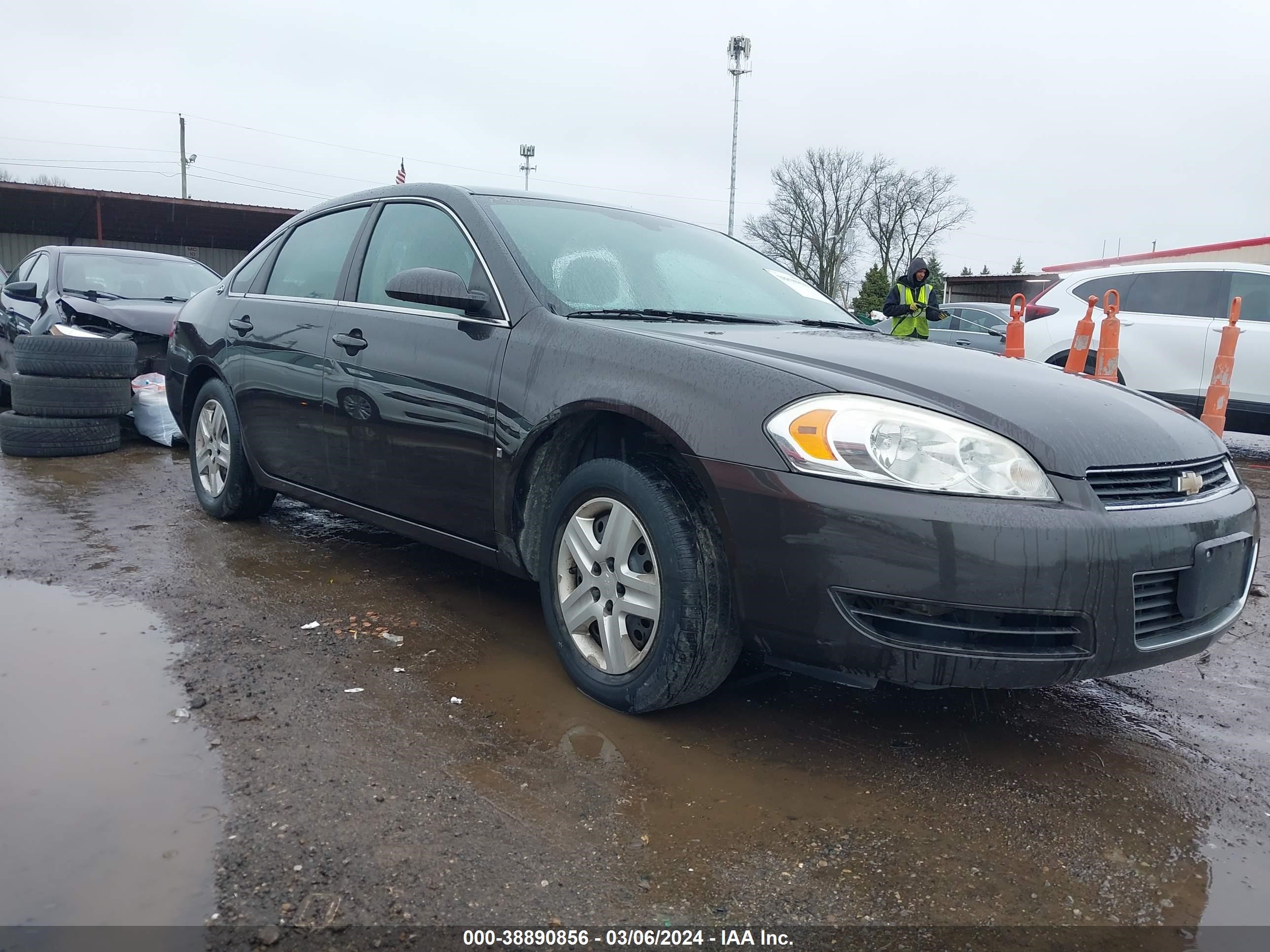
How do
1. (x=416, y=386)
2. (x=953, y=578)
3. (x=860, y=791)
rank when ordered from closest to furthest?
(x=953, y=578) → (x=860, y=791) → (x=416, y=386)

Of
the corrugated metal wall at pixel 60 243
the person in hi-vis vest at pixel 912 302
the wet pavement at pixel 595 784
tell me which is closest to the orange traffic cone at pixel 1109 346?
the person in hi-vis vest at pixel 912 302

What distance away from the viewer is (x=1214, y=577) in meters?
2.55

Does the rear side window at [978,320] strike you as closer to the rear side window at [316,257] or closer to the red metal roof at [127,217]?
the rear side window at [316,257]

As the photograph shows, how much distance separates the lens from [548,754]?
2.60 meters

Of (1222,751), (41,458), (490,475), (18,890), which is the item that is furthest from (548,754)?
(41,458)

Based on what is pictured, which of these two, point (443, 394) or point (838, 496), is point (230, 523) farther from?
point (838, 496)

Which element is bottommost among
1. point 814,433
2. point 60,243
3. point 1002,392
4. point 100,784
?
point 100,784

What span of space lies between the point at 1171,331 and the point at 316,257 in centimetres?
737

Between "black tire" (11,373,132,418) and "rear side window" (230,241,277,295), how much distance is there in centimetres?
265

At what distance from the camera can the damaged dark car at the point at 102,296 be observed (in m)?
8.00

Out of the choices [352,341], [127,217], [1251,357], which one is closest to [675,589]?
[352,341]

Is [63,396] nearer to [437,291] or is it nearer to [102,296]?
[102,296]

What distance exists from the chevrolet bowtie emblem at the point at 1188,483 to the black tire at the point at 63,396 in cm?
679

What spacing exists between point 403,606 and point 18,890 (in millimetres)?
1926
